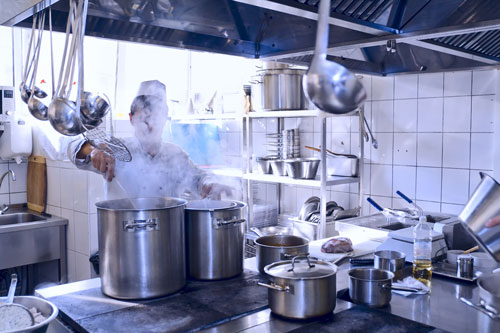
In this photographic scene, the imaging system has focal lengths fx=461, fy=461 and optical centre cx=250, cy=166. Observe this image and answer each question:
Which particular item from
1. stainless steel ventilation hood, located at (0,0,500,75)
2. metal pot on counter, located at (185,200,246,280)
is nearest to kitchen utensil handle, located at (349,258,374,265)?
metal pot on counter, located at (185,200,246,280)

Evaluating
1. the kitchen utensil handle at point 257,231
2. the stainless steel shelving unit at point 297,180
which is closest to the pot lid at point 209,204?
the stainless steel shelving unit at point 297,180

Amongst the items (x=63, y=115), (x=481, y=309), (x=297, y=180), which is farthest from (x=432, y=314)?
(x=297, y=180)

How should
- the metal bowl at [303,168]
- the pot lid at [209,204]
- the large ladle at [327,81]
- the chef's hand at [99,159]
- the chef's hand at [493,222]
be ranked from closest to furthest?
1. the large ladle at [327,81]
2. the chef's hand at [493,222]
3. the pot lid at [209,204]
4. the chef's hand at [99,159]
5. the metal bowl at [303,168]

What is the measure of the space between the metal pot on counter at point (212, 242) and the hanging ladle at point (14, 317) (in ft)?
2.07

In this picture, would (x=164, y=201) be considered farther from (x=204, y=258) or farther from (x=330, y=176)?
(x=330, y=176)

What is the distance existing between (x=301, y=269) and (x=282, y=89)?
2.24 meters

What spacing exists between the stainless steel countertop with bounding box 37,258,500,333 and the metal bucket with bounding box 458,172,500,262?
343mm

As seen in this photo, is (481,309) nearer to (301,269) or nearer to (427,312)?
(427,312)

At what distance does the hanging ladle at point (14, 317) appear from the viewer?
1.18 meters

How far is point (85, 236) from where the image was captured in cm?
331

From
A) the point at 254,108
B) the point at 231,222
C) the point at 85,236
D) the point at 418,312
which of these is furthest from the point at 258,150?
the point at 418,312

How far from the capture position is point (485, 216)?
3.87ft

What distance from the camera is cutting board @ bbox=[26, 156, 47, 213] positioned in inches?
149

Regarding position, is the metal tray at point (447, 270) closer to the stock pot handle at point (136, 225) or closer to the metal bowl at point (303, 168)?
the stock pot handle at point (136, 225)
